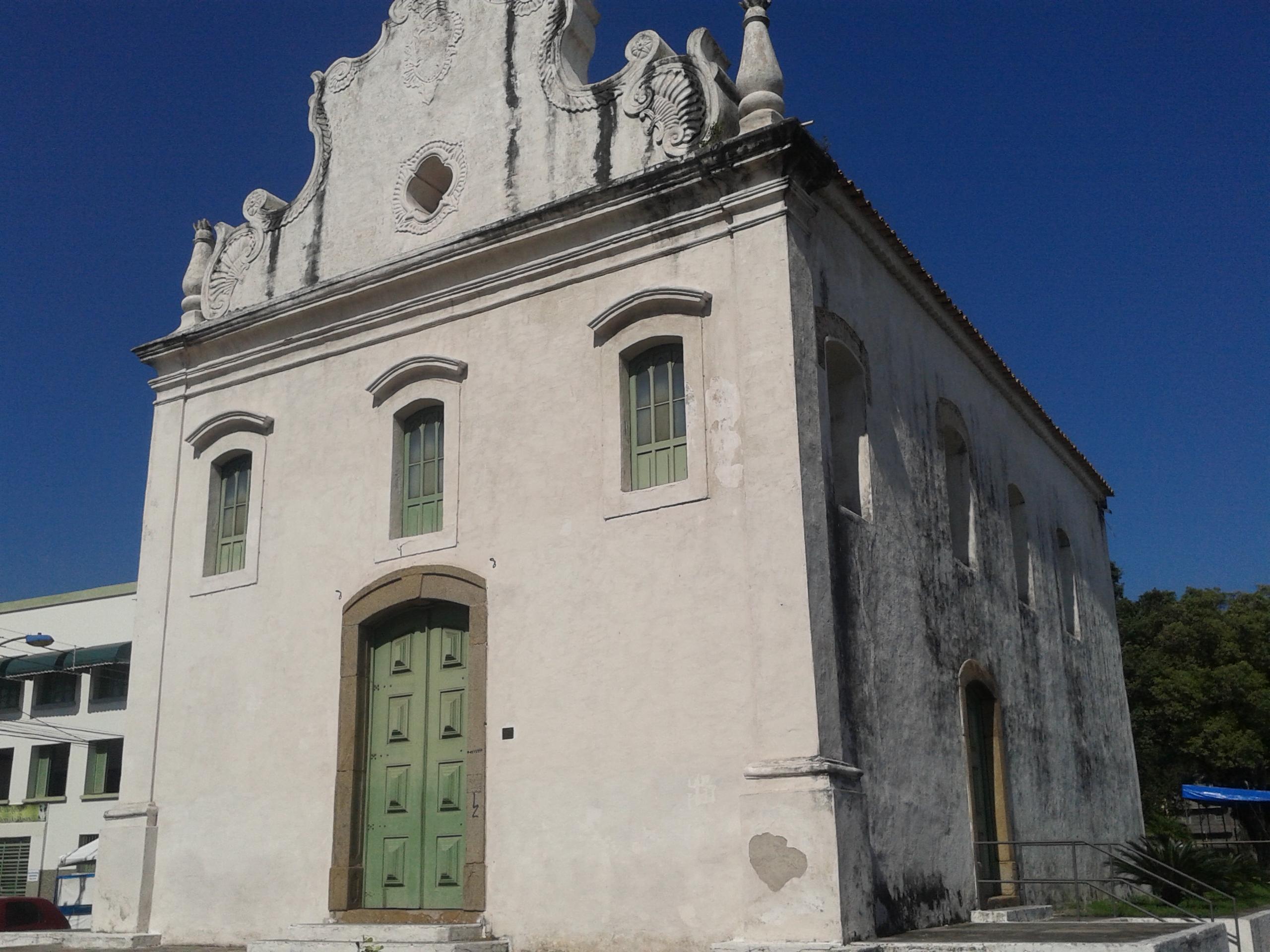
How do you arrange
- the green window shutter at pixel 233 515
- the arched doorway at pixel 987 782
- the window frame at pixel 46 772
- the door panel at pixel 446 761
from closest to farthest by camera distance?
the door panel at pixel 446 761
the arched doorway at pixel 987 782
the green window shutter at pixel 233 515
the window frame at pixel 46 772

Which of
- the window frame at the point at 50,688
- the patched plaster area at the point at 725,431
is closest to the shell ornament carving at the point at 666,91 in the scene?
the patched plaster area at the point at 725,431

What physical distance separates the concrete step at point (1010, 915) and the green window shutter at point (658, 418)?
16.0 feet

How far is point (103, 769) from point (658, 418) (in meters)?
24.3

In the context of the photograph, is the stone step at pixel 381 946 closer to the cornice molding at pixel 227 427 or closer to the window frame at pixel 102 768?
the cornice molding at pixel 227 427

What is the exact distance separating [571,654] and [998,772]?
17.1 feet

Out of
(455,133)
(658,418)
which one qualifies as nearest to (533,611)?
(658,418)

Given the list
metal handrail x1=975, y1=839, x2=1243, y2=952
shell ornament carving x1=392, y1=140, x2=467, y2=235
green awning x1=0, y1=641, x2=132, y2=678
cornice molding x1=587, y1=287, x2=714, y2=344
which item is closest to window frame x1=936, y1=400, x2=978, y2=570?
metal handrail x1=975, y1=839, x2=1243, y2=952

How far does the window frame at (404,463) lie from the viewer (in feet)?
38.0

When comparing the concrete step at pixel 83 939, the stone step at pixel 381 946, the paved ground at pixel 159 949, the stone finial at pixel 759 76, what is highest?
the stone finial at pixel 759 76

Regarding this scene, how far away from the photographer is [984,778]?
12820 millimetres

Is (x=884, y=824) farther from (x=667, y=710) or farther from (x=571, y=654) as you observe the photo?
(x=571, y=654)

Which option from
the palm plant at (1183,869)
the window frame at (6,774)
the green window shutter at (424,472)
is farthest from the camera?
the window frame at (6,774)

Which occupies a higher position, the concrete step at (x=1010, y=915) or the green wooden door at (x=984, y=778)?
the green wooden door at (x=984, y=778)

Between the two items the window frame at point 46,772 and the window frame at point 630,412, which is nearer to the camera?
the window frame at point 630,412
